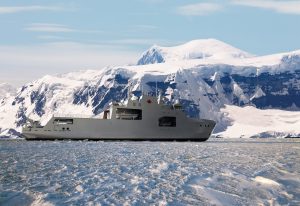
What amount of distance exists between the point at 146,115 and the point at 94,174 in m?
85.2

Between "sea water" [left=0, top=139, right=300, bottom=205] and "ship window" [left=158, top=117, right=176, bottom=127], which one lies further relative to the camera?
"ship window" [left=158, top=117, right=176, bottom=127]

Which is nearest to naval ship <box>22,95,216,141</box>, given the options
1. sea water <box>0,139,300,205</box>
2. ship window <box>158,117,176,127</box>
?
ship window <box>158,117,176,127</box>

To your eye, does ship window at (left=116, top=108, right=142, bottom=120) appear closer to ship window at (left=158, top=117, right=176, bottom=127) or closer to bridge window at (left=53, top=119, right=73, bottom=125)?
ship window at (left=158, top=117, right=176, bottom=127)

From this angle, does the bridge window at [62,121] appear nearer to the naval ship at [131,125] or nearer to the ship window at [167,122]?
the naval ship at [131,125]

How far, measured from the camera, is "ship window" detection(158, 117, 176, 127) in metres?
120

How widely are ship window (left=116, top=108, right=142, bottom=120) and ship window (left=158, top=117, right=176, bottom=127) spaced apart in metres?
5.10

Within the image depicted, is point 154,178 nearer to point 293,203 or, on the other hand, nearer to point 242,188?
point 242,188

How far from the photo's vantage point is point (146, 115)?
385ft

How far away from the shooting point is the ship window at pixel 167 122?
120 meters

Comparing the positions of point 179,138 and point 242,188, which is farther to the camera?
point 179,138

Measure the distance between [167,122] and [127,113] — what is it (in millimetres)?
9510

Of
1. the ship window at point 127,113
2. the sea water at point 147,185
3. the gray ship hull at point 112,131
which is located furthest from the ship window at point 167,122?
the sea water at point 147,185

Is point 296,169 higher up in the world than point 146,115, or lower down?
lower down

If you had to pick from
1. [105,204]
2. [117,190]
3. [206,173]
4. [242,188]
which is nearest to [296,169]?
[206,173]
